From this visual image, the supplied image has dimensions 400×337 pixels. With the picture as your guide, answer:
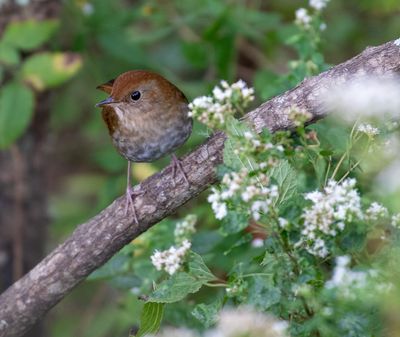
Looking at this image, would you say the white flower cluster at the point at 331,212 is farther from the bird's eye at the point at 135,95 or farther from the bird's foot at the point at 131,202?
the bird's eye at the point at 135,95

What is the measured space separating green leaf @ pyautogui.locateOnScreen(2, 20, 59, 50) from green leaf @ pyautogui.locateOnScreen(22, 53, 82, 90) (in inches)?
3.7

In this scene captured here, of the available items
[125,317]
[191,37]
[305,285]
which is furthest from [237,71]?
[305,285]

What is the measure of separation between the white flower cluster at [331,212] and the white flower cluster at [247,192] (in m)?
0.11

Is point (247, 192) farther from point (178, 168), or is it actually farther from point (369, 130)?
point (178, 168)

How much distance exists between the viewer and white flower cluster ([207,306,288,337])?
6.93 ft

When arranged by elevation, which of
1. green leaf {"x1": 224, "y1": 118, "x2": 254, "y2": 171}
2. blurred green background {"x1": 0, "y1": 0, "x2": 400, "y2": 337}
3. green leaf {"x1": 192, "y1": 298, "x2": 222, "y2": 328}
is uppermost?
green leaf {"x1": 224, "y1": 118, "x2": 254, "y2": 171}

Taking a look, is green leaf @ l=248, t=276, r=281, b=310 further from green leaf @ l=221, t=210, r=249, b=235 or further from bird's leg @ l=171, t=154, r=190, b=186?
bird's leg @ l=171, t=154, r=190, b=186

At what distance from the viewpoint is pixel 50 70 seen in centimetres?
438

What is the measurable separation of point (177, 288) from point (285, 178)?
1.49ft

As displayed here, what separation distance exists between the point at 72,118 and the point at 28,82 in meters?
1.83

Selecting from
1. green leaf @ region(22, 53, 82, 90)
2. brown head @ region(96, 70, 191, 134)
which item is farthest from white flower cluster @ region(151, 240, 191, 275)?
green leaf @ region(22, 53, 82, 90)

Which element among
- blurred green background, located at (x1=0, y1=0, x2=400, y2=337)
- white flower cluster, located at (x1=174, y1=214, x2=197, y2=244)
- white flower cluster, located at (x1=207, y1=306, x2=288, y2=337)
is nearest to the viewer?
white flower cluster, located at (x1=207, y1=306, x2=288, y2=337)

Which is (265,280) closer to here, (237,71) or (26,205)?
(26,205)

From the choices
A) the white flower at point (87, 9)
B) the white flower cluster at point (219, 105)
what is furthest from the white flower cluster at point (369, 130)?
the white flower at point (87, 9)
